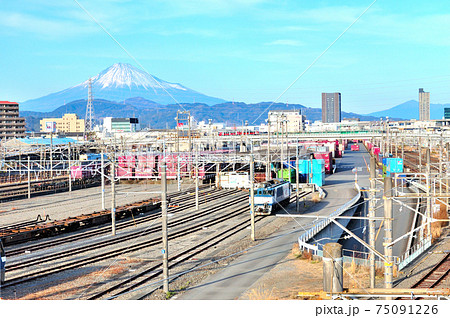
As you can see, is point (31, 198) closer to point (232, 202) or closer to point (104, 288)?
point (232, 202)

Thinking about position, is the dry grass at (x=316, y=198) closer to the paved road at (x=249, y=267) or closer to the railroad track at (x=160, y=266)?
the paved road at (x=249, y=267)

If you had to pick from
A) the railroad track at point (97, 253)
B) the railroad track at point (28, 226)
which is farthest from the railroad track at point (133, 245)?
the railroad track at point (28, 226)

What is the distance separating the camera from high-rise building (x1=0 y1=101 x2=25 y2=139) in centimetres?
10756

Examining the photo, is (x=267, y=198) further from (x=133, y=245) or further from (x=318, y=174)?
(x=318, y=174)

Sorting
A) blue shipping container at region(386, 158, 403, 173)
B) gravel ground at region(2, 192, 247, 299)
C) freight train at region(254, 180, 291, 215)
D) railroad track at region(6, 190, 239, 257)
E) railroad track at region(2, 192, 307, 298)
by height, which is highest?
blue shipping container at region(386, 158, 403, 173)

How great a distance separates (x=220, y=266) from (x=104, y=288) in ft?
15.0

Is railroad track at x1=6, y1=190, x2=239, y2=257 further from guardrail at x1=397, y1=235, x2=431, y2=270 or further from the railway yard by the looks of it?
guardrail at x1=397, y1=235, x2=431, y2=270

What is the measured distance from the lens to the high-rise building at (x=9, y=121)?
107562 mm

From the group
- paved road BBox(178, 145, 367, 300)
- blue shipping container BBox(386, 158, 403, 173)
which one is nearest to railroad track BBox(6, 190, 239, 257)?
paved road BBox(178, 145, 367, 300)

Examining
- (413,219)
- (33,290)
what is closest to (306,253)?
(33,290)

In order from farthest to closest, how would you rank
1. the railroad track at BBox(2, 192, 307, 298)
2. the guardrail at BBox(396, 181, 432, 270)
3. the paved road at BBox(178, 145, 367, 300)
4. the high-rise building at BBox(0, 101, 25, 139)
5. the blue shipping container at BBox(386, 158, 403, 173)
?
the high-rise building at BBox(0, 101, 25, 139)
the blue shipping container at BBox(386, 158, 403, 173)
the guardrail at BBox(396, 181, 432, 270)
the railroad track at BBox(2, 192, 307, 298)
the paved road at BBox(178, 145, 367, 300)

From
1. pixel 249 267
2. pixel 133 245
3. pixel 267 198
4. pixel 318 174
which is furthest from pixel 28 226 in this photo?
pixel 318 174

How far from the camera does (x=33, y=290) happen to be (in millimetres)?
15859

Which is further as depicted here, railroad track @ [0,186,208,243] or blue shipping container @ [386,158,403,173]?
blue shipping container @ [386,158,403,173]
